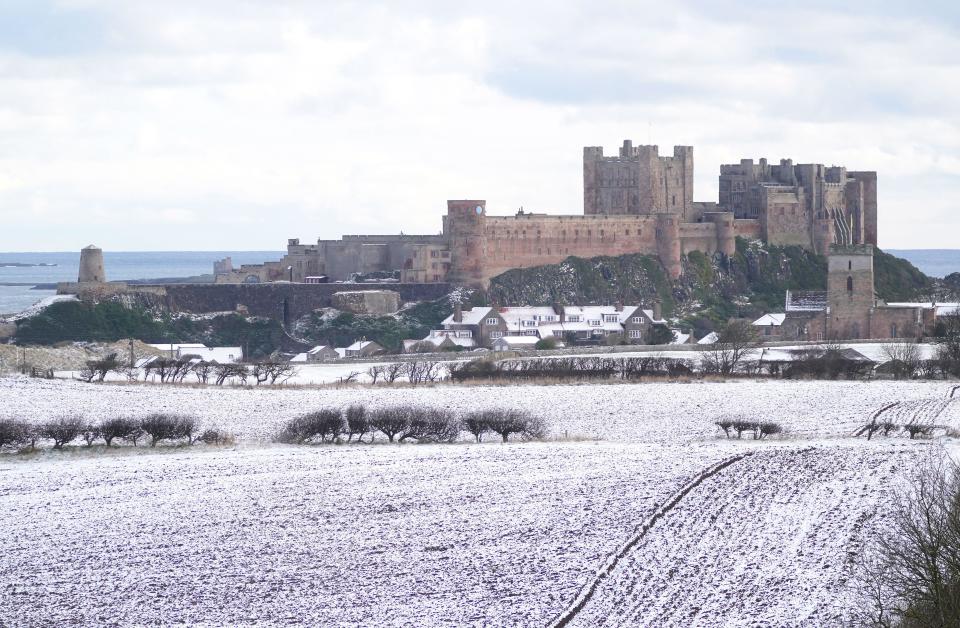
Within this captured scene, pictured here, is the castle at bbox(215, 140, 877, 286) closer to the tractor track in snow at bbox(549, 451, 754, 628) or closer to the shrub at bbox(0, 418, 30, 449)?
the shrub at bbox(0, 418, 30, 449)

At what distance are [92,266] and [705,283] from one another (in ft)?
99.3

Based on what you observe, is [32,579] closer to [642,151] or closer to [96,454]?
[96,454]

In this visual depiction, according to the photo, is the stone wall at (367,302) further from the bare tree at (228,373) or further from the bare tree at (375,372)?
the bare tree at (228,373)

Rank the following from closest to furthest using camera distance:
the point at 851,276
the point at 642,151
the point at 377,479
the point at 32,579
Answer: the point at 32,579 → the point at 377,479 → the point at 851,276 → the point at 642,151

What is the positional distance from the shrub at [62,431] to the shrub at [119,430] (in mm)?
537

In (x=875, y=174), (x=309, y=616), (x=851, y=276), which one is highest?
(x=875, y=174)

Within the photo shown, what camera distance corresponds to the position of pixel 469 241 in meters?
82.1

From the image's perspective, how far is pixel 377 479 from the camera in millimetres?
32312

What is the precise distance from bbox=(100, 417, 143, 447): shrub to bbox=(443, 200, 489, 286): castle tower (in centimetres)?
4401

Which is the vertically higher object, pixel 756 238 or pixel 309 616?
pixel 756 238

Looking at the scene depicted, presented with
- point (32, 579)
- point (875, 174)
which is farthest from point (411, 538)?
point (875, 174)

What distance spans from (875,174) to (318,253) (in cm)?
3125

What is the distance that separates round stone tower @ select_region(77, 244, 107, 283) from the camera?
7812 centimetres

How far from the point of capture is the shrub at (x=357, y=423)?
38.8 metres
